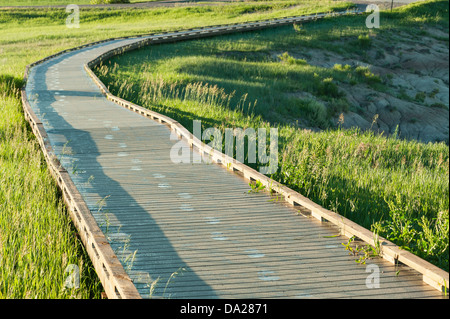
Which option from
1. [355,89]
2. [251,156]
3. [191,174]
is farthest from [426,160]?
[355,89]

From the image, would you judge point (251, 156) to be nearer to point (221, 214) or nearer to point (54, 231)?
point (221, 214)

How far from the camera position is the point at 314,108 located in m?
23.3

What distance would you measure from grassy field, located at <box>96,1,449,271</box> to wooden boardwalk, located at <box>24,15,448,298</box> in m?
0.98

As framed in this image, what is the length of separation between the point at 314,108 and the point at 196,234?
54.7ft

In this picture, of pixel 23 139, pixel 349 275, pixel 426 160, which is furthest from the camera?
pixel 426 160

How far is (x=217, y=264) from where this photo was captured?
6469mm

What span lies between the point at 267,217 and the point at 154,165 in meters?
3.12

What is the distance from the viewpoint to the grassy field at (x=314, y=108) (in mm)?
8977

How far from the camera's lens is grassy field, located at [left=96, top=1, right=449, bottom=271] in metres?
8.98

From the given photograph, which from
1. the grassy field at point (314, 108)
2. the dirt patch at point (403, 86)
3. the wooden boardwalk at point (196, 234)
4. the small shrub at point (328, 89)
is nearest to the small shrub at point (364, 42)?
the grassy field at point (314, 108)

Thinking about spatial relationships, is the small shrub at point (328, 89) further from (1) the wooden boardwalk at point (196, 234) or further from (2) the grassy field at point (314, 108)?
(1) the wooden boardwalk at point (196, 234)

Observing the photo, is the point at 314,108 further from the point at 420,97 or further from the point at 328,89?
the point at 420,97

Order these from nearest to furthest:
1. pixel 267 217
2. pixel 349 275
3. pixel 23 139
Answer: pixel 349 275
pixel 267 217
pixel 23 139
